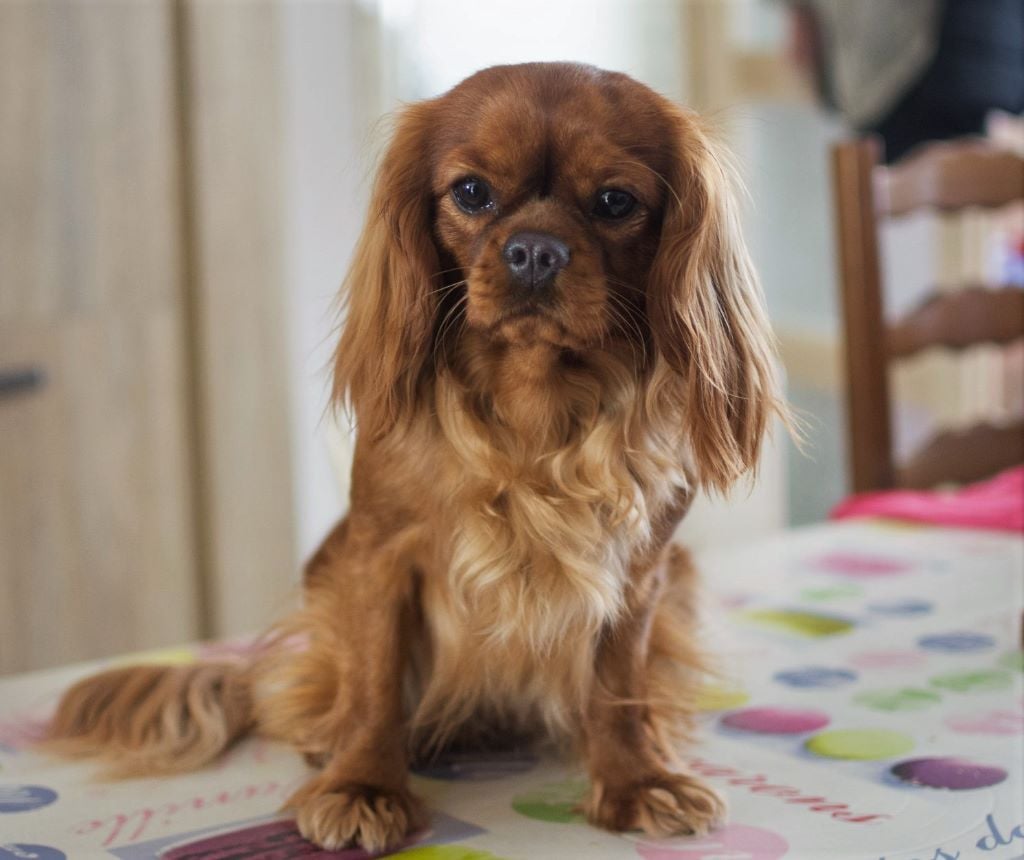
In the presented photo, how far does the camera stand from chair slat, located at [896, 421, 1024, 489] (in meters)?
1.88

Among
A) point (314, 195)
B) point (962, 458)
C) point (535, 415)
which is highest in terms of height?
point (314, 195)

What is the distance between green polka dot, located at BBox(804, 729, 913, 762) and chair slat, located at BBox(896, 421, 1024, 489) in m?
0.96

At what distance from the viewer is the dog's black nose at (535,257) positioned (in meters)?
0.78

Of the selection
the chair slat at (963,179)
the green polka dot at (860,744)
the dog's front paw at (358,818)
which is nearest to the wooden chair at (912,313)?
the chair slat at (963,179)

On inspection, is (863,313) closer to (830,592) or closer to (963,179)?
(963,179)

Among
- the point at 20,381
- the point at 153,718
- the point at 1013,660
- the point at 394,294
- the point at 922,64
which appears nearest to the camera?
the point at 394,294

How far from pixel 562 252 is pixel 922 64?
6.45 ft

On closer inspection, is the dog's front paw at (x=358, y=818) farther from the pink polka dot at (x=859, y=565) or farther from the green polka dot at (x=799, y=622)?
the pink polka dot at (x=859, y=565)

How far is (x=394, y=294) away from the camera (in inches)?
35.0

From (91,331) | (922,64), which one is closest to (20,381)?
(91,331)

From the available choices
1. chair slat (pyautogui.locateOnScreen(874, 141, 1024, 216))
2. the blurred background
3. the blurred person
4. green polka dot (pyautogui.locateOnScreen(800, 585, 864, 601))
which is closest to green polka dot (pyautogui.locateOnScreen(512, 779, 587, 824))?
green polka dot (pyautogui.locateOnScreen(800, 585, 864, 601))

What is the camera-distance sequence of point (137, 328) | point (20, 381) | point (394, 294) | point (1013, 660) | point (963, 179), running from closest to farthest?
1. point (394, 294)
2. point (1013, 660)
3. point (963, 179)
4. point (20, 381)
5. point (137, 328)

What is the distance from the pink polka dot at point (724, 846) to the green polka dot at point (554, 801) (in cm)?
6

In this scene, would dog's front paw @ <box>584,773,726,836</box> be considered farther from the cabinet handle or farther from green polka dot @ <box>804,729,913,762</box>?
the cabinet handle
